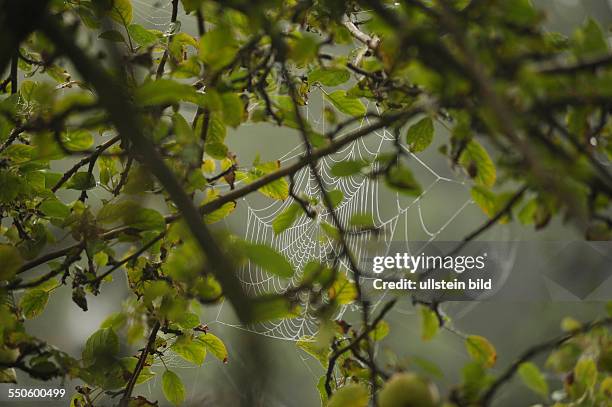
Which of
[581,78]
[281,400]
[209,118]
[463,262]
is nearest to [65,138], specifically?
[209,118]

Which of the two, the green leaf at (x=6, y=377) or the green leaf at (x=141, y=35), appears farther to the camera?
the green leaf at (x=141, y=35)

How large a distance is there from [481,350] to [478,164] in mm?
136

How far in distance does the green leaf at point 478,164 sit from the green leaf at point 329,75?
0.50ft

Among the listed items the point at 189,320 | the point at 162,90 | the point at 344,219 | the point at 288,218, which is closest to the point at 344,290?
the point at 288,218

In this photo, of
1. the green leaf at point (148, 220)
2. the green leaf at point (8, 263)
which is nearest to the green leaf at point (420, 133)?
the green leaf at point (148, 220)

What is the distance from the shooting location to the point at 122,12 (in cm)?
80

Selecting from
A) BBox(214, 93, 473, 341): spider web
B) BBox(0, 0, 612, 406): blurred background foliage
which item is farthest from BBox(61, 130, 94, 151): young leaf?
BBox(214, 93, 473, 341): spider web

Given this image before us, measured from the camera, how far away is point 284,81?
0.59 m

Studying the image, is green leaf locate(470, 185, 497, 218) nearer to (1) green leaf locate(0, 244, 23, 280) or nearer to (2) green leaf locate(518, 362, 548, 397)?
(2) green leaf locate(518, 362, 548, 397)

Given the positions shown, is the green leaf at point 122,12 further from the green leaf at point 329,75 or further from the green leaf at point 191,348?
the green leaf at point 191,348

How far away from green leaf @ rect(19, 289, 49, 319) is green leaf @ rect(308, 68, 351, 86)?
331mm

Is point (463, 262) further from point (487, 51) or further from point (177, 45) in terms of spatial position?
point (487, 51)

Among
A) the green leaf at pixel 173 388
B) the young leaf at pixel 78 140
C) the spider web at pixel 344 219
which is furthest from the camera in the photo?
the spider web at pixel 344 219

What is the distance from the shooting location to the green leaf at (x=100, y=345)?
27.6 inches
